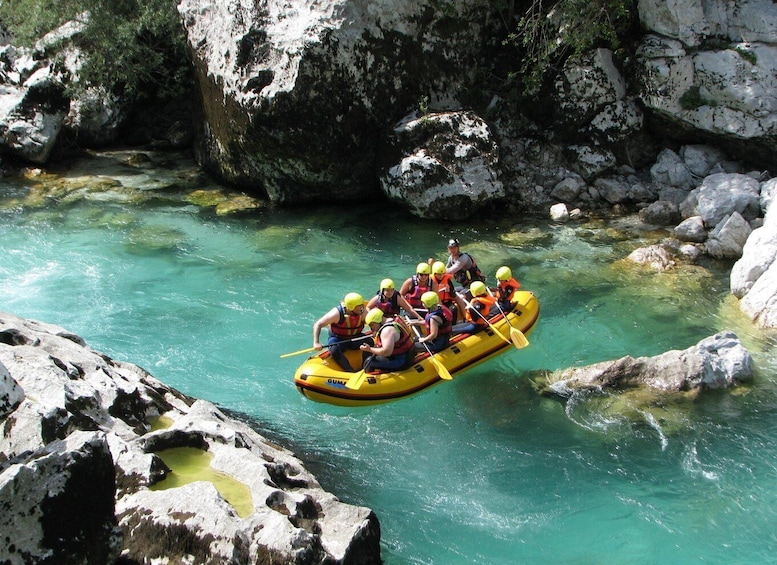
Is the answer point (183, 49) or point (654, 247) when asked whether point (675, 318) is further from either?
point (183, 49)

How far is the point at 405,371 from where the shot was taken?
8.57 meters

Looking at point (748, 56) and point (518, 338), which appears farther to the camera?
point (748, 56)

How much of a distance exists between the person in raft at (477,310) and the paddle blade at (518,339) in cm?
40

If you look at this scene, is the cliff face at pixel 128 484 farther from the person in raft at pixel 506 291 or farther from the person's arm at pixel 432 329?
the person in raft at pixel 506 291

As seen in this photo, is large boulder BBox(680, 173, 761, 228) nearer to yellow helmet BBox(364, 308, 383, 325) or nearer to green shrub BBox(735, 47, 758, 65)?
green shrub BBox(735, 47, 758, 65)

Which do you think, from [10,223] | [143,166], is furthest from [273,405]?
[143,166]

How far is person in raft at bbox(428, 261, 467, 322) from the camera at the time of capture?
32.3 feet

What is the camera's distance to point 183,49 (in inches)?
684

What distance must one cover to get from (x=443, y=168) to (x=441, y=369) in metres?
6.28

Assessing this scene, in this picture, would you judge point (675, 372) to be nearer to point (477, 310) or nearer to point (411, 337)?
point (477, 310)

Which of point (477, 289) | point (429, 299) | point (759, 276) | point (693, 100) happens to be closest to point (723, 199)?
point (693, 100)

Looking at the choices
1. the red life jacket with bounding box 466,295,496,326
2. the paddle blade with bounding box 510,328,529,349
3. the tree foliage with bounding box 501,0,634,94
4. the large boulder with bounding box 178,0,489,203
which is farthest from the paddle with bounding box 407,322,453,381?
the tree foliage with bounding box 501,0,634,94

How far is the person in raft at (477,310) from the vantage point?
945 centimetres

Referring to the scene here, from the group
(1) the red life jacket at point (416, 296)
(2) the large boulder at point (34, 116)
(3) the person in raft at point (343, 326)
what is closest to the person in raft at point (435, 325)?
(1) the red life jacket at point (416, 296)
